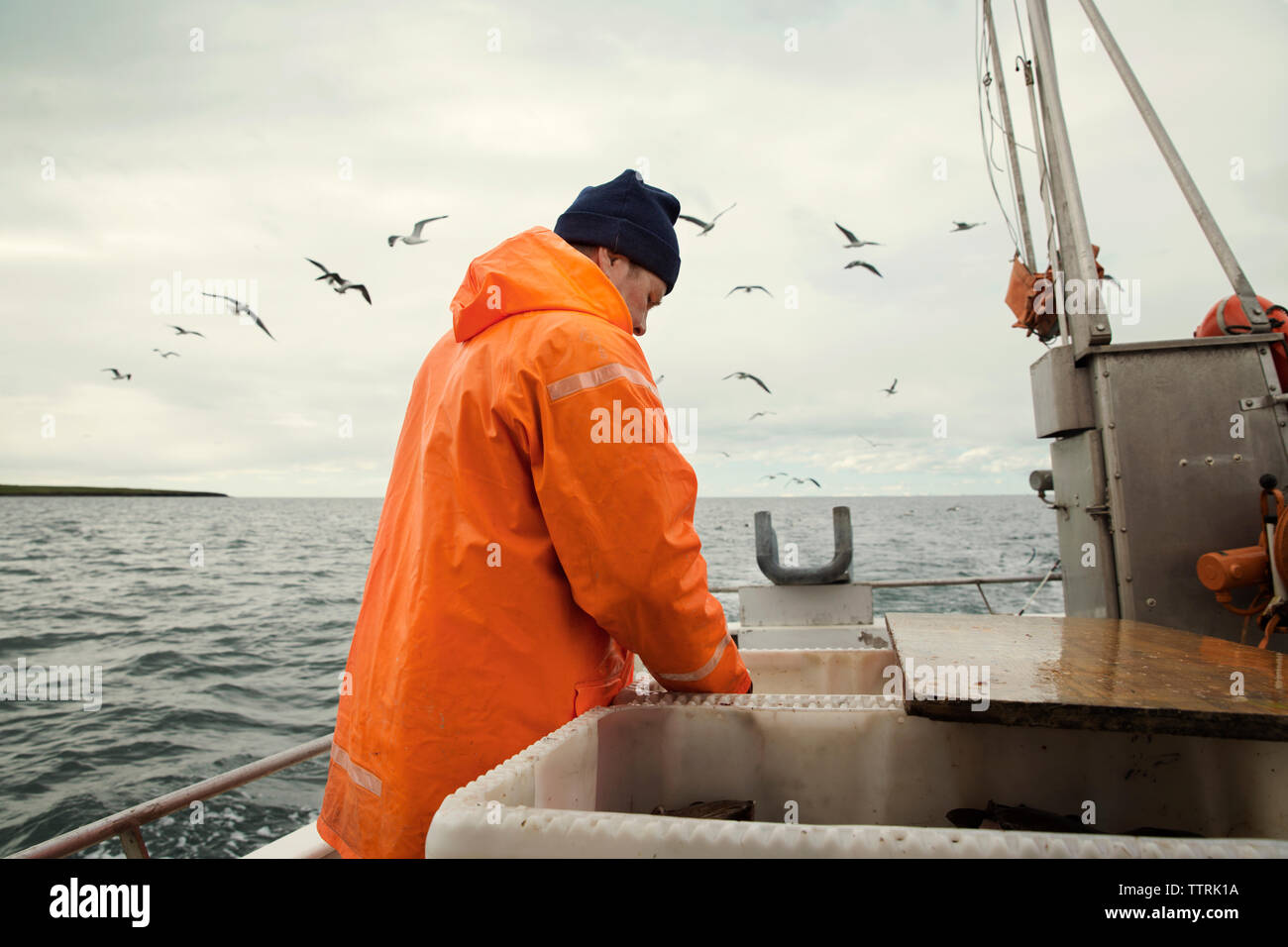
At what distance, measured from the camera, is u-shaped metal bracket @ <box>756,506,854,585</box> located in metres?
5.05

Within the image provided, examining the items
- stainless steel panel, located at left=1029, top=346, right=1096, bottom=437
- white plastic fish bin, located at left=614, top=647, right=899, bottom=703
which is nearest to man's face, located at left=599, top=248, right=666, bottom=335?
white plastic fish bin, located at left=614, top=647, right=899, bottom=703

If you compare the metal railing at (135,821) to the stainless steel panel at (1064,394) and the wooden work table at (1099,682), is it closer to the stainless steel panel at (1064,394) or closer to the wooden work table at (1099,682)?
the wooden work table at (1099,682)

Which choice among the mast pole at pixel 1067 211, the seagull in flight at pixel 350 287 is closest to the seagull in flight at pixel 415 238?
the seagull in flight at pixel 350 287

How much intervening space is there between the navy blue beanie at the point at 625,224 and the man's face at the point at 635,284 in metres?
0.02

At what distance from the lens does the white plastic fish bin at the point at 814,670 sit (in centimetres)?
255

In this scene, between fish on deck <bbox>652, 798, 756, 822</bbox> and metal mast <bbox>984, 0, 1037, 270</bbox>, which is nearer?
fish on deck <bbox>652, 798, 756, 822</bbox>

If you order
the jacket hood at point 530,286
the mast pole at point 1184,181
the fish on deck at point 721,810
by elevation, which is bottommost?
the fish on deck at point 721,810

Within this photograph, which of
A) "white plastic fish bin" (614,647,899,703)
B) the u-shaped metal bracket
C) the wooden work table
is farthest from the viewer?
the u-shaped metal bracket

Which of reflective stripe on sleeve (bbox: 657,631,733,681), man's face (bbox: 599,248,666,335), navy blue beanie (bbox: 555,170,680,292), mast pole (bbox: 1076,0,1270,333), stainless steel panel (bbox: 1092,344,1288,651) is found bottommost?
reflective stripe on sleeve (bbox: 657,631,733,681)

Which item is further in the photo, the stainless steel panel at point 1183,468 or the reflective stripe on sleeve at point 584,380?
the stainless steel panel at point 1183,468

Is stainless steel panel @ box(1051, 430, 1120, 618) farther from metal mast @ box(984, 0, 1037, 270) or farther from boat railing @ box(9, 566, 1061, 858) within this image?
boat railing @ box(9, 566, 1061, 858)

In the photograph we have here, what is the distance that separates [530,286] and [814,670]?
180 cm
